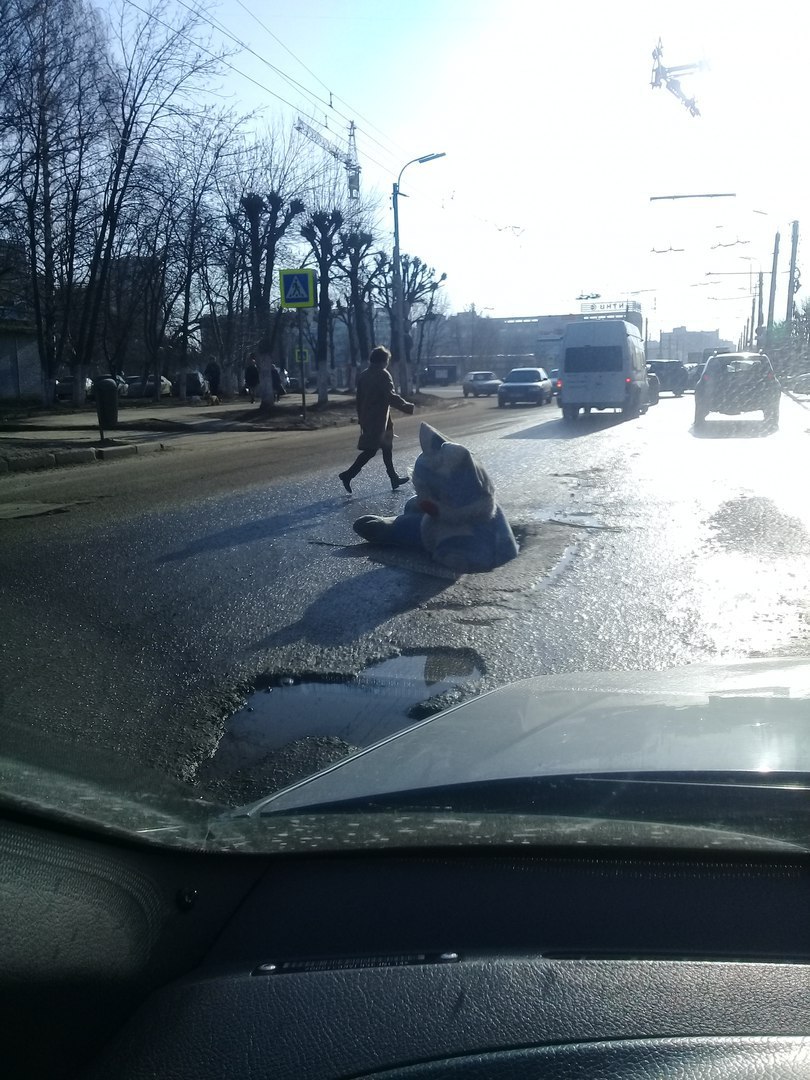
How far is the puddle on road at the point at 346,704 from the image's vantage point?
4.47 metres

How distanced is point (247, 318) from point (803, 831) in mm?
46379

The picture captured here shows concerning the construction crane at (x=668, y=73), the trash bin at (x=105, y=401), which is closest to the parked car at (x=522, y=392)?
the construction crane at (x=668, y=73)

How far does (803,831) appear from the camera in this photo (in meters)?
2.14

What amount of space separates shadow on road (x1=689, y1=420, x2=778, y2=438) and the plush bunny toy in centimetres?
1540

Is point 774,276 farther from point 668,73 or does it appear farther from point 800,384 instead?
point 668,73

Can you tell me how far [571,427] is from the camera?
26.1 metres

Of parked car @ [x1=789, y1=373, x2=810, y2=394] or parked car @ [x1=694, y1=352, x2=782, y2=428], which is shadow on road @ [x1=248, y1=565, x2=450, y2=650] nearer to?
parked car @ [x1=694, y1=352, x2=782, y2=428]

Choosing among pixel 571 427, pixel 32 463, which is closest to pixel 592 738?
pixel 32 463

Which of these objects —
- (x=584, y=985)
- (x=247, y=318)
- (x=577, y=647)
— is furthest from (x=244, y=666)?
(x=247, y=318)

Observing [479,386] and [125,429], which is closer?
[125,429]

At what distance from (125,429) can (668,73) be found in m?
15.5

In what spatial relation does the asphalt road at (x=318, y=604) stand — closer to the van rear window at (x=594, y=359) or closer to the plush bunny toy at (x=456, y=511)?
the plush bunny toy at (x=456, y=511)

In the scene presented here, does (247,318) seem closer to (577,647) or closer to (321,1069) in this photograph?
(577,647)

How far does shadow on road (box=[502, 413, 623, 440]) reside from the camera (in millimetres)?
22953
